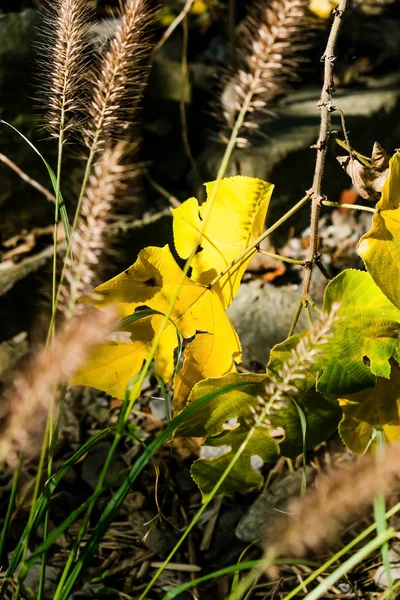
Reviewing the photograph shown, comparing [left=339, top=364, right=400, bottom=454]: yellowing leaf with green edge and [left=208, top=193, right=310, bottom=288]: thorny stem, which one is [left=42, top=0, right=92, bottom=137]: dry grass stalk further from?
[left=339, top=364, right=400, bottom=454]: yellowing leaf with green edge

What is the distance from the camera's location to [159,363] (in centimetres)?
81

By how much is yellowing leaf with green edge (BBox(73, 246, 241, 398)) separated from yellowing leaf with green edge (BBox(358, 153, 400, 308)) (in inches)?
7.6

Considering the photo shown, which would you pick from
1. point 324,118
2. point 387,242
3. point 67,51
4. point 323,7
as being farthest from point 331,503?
point 323,7

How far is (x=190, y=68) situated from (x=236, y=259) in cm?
176

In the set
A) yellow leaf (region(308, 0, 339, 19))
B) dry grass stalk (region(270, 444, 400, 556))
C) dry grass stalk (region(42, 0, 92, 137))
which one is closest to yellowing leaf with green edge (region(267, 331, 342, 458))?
dry grass stalk (region(270, 444, 400, 556))

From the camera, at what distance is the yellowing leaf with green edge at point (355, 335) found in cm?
72

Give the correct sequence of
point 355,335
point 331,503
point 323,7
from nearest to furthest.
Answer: point 331,503
point 355,335
point 323,7

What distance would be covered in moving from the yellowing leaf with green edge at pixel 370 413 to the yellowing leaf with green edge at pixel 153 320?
16 centimetres

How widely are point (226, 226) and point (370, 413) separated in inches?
12.2

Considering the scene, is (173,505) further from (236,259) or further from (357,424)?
(236,259)

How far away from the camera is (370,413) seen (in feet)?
2.66

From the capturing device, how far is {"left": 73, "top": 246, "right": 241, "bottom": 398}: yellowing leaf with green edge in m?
0.78

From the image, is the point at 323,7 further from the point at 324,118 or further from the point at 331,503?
the point at 331,503

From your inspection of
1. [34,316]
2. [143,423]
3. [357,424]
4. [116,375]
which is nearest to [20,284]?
[34,316]
